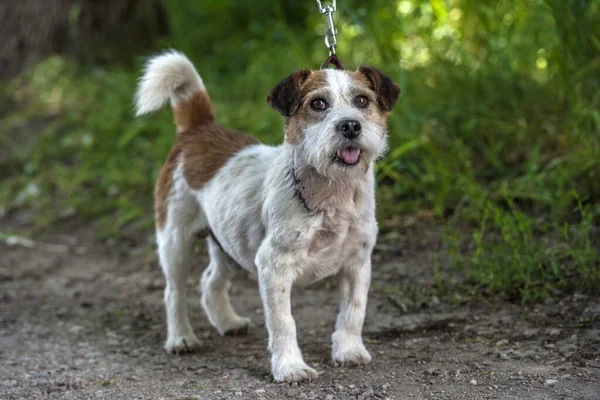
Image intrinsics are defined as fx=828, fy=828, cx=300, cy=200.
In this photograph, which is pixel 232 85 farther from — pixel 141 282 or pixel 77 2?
pixel 141 282

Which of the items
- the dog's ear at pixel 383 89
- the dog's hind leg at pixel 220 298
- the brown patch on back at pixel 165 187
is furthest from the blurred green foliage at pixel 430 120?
the dog's hind leg at pixel 220 298

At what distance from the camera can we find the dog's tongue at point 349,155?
3846 mm

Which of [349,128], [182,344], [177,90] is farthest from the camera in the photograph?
[177,90]

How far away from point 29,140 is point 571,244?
624 centimetres

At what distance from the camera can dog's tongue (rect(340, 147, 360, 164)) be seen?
12.6 feet

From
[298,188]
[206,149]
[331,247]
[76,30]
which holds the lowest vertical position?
[331,247]

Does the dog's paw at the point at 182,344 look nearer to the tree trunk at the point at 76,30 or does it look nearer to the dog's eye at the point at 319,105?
the dog's eye at the point at 319,105

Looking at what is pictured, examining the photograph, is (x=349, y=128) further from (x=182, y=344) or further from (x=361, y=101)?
(x=182, y=344)

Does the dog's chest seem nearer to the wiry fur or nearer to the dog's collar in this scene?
the dog's collar

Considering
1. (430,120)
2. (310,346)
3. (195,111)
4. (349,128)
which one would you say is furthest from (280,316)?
(430,120)

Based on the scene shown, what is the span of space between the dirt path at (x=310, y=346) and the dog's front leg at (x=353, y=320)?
76 mm

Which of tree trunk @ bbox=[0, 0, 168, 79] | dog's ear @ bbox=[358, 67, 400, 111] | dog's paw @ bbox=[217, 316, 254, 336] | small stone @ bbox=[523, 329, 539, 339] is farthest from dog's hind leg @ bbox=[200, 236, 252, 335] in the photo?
tree trunk @ bbox=[0, 0, 168, 79]

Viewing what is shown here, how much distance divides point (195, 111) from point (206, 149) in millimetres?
360

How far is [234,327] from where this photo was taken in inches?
198
